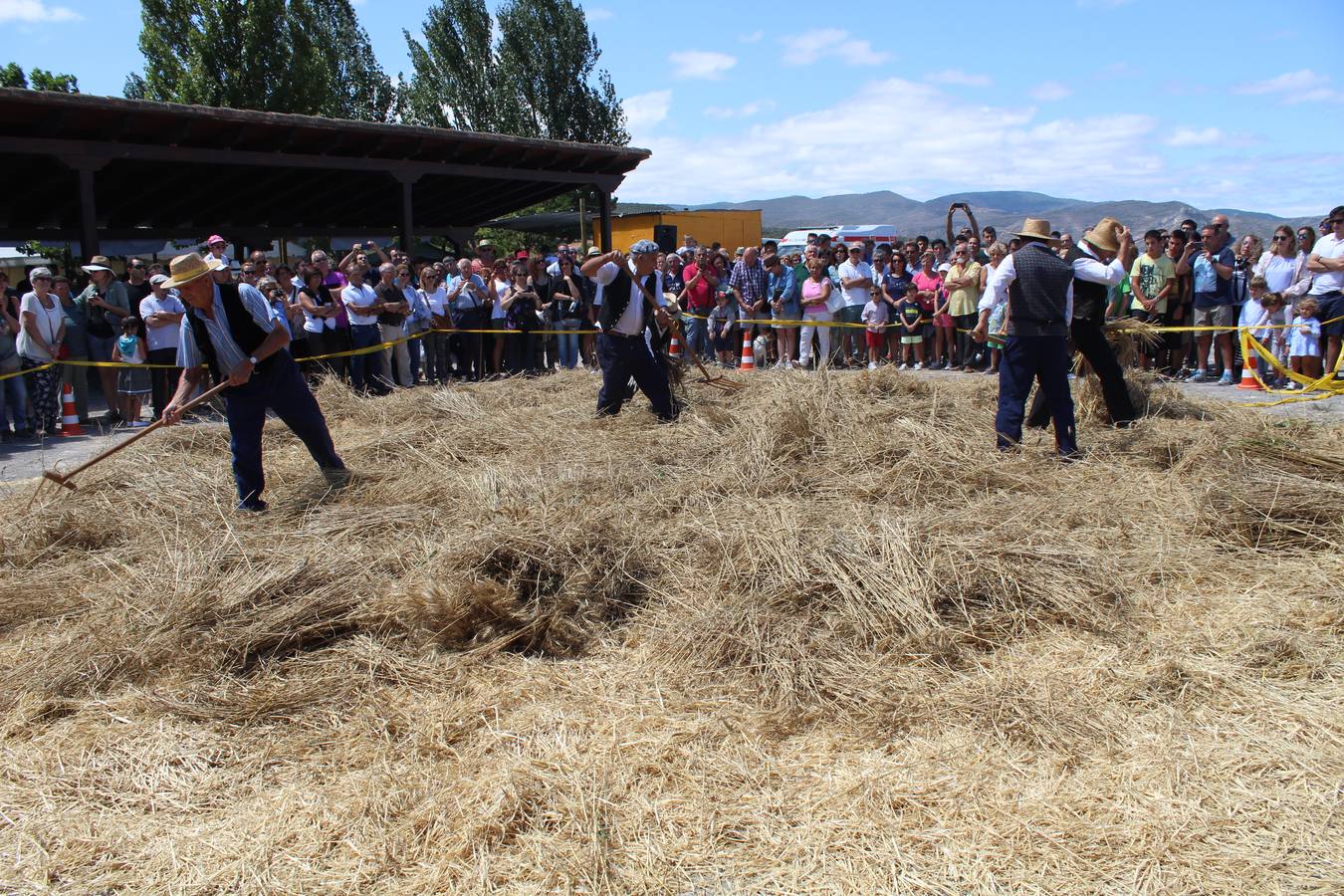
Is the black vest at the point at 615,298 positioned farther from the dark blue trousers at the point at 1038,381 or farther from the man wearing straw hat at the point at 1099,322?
the man wearing straw hat at the point at 1099,322

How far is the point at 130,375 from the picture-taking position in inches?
407

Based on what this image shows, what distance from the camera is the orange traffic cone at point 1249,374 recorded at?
391 inches

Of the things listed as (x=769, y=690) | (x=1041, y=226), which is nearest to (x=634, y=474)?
(x=769, y=690)

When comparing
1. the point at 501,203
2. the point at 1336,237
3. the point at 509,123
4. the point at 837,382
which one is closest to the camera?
the point at 837,382

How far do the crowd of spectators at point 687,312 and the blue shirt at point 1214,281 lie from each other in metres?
0.01

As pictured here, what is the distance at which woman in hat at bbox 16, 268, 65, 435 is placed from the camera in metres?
9.71

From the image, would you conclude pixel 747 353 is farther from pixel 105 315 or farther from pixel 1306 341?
pixel 105 315

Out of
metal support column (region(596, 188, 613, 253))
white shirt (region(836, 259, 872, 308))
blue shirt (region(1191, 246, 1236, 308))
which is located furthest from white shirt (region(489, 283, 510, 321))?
blue shirt (region(1191, 246, 1236, 308))

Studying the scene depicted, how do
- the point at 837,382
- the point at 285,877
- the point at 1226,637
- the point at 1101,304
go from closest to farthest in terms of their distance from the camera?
the point at 285,877
the point at 1226,637
the point at 1101,304
the point at 837,382

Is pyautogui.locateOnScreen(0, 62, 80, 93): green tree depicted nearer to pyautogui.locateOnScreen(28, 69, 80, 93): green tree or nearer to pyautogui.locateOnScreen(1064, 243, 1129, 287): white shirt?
pyautogui.locateOnScreen(28, 69, 80, 93): green tree

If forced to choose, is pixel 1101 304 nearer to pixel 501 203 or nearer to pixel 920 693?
pixel 920 693

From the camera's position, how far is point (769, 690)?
3607 mm

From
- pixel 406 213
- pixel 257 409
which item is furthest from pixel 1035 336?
pixel 406 213

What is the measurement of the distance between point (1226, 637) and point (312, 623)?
363 centimetres
